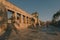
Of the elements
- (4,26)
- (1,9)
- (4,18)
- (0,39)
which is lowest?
(0,39)

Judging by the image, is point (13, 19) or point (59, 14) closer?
point (13, 19)

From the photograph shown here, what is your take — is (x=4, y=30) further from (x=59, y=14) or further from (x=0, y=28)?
(x=59, y=14)

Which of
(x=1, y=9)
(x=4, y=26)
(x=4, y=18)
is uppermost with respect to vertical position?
(x=1, y=9)

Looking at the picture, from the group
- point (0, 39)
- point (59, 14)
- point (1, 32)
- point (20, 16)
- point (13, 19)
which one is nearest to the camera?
point (0, 39)

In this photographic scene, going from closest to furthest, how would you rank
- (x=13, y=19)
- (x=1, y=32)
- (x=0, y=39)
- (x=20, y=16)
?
(x=0, y=39), (x=1, y=32), (x=13, y=19), (x=20, y=16)

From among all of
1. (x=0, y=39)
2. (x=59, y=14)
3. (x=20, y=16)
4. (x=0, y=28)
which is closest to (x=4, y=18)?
(x=0, y=28)

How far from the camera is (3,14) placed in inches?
416

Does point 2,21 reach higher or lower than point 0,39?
higher

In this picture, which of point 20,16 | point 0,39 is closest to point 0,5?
point 0,39

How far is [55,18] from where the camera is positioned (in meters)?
36.1

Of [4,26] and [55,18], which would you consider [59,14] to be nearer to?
[55,18]

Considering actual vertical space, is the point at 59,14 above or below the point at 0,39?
above

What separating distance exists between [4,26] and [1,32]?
72 centimetres

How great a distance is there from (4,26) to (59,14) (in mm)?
27629
